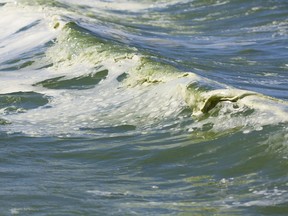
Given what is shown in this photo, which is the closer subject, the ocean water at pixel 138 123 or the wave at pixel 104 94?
the ocean water at pixel 138 123

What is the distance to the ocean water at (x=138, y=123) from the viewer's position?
212 inches

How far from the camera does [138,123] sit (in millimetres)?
7801

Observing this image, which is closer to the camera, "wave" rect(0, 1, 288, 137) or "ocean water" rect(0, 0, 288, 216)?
"ocean water" rect(0, 0, 288, 216)

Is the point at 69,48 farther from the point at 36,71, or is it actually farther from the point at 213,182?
the point at 213,182

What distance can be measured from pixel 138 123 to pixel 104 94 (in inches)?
67.8

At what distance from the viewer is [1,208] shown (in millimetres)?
5184

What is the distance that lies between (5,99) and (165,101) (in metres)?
2.04

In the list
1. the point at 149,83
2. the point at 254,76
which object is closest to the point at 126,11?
the point at 254,76

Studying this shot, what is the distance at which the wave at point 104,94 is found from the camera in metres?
7.20

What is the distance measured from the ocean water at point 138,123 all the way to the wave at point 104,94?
0.02 metres

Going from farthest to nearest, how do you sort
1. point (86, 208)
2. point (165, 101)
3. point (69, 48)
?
point (69, 48) < point (165, 101) < point (86, 208)

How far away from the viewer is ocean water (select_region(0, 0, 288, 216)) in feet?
17.7

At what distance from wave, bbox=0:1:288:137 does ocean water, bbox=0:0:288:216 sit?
18mm

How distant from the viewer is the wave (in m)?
7.20
